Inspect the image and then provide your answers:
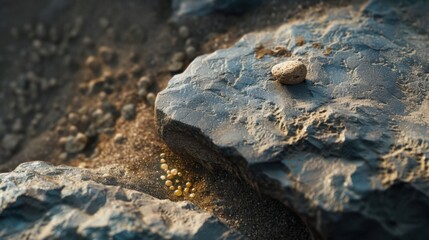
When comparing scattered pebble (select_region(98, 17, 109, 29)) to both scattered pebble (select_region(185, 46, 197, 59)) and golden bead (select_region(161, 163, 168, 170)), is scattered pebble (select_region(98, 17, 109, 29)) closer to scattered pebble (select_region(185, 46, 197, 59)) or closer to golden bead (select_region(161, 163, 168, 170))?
scattered pebble (select_region(185, 46, 197, 59))

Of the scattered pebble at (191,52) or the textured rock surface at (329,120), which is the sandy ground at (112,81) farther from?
the textured rock surface at (329,120)

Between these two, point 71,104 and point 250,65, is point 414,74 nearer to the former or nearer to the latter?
point 250,65

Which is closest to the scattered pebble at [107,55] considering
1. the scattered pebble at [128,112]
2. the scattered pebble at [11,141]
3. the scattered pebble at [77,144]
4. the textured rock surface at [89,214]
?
the scattered pebble at [128,112]

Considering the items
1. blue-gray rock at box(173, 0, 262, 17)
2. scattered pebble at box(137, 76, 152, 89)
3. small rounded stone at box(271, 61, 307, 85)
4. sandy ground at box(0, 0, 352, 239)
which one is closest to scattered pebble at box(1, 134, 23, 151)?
sandy ground at box(0, 0, 352, 239)

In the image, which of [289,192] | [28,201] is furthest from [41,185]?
[289,192]

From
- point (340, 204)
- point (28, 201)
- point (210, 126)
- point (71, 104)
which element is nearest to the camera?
point (340, 204)

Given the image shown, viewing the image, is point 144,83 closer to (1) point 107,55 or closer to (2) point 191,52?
(2) point 191,52
